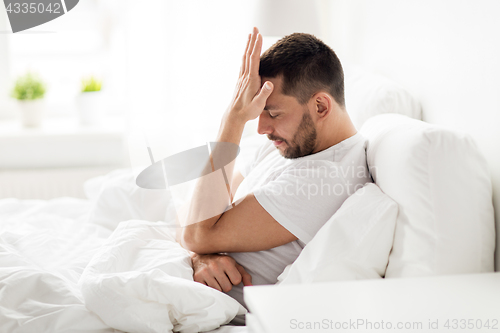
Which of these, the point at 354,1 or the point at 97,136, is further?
the point at 97,136

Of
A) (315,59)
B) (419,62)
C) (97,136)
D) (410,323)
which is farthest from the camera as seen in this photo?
(97,136)

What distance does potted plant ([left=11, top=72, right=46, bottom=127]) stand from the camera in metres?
2.34

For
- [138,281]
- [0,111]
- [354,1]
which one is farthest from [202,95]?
[0,111]

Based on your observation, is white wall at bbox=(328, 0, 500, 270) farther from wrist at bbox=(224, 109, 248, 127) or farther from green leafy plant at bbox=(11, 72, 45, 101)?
green leafy plant at bbox=(11, 72, 45, 101)

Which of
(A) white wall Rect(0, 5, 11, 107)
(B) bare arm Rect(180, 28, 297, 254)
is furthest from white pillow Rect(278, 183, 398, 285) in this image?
(A) white wall Rect(0, 5, 11, 107)

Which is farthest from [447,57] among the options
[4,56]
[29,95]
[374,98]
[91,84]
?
[4,56]

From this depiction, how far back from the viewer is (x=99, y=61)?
2646mm

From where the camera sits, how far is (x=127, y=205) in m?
1.53

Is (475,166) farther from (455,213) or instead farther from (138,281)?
(138,281)

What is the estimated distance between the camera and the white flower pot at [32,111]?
236 cm

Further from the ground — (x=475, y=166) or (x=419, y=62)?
(x=419, y=62)

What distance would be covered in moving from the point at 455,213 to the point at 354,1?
3.99ft

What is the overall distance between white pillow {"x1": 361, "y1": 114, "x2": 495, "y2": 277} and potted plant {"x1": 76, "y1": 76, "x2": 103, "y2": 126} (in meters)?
1.88

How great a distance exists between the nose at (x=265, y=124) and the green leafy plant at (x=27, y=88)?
5.32 ft
